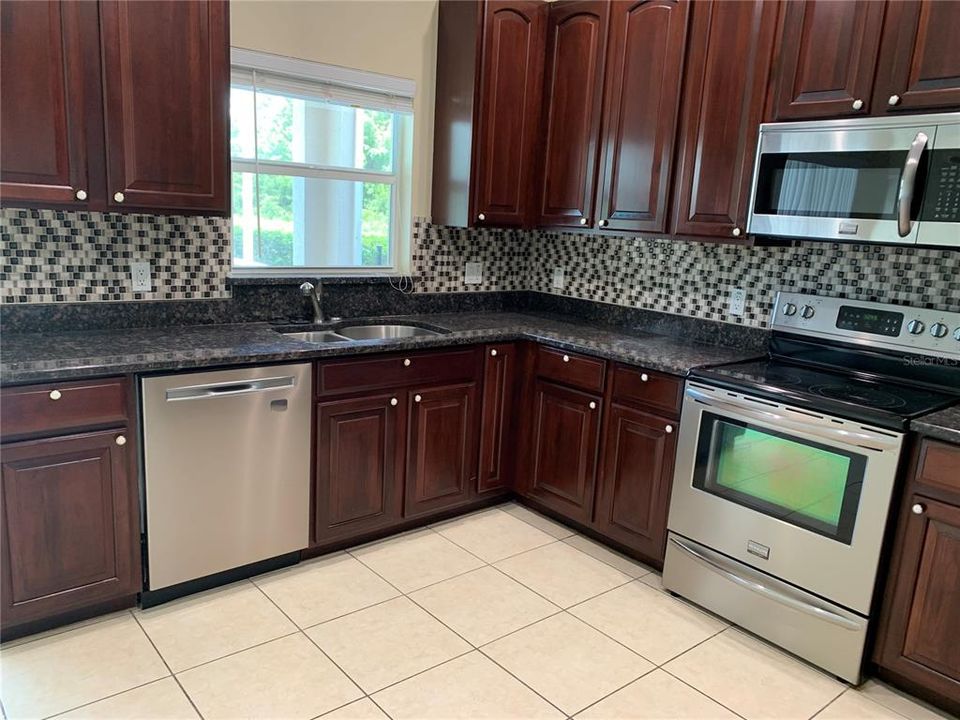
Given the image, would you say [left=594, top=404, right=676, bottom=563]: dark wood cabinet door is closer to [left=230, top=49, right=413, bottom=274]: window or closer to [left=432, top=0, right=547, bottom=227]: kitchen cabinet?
[left=432, top=0, right=547, bottom=227]: kitchen cabinet

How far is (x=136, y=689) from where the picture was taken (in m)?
2.06

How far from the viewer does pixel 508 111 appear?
3389mm

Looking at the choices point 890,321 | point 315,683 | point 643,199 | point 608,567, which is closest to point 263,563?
point 315,683

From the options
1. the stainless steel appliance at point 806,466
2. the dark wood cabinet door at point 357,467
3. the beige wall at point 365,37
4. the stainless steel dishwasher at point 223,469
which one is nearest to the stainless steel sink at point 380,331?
the dark wood cabinet door at point 357,467

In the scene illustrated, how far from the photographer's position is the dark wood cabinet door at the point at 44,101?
2.12 m

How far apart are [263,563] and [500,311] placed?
1.88 m

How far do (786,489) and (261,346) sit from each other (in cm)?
195

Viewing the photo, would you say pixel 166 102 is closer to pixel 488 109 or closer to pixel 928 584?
pixel 488 109

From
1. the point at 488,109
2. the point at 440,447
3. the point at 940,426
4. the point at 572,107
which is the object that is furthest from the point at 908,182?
the point at 440,447

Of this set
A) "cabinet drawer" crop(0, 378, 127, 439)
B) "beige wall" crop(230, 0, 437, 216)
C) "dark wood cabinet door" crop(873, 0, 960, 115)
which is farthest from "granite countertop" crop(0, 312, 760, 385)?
"dark wood cabinet door" crop(873, 0, 960, 115)

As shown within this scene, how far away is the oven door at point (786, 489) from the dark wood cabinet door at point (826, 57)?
42.1 inches

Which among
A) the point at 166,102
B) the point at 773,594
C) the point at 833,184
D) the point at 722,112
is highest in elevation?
the point at 722,112

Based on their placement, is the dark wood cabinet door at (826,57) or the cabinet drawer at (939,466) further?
the dark wood cabinet door at (826,57)

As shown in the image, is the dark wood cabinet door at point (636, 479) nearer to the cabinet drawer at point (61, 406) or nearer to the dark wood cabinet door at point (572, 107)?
the dark wood cabinet door at point (572, 107)
